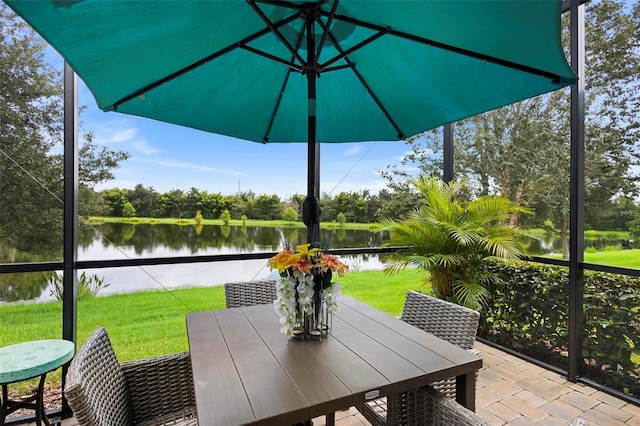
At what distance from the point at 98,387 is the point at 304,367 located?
813 mm

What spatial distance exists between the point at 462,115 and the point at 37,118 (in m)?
3.17

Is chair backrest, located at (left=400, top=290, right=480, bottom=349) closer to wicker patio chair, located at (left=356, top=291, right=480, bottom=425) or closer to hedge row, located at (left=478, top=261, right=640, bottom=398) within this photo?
wicker patio chair, located at (left=356, top=291, right=480, bottom=425)

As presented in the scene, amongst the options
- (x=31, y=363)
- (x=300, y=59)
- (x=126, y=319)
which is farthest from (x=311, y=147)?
(x=126, y=319)

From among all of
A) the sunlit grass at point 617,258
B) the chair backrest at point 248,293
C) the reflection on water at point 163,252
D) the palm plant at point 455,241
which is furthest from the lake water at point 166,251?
the palm plant at point 455,241

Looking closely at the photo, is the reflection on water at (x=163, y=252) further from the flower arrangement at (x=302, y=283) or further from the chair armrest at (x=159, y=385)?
the chair armrest at (x=159, y=385)

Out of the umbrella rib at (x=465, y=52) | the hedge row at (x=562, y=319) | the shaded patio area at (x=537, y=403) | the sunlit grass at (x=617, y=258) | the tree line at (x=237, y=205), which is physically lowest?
the shaded patio area at (x=537, y=403)

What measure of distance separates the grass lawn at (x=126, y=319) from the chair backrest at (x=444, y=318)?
6.30 ft

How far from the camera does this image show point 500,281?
11.1 ft

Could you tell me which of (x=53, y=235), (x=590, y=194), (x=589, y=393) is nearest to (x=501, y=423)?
(x=589, y=393)

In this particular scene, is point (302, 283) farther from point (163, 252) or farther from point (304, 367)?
point (163, 252)

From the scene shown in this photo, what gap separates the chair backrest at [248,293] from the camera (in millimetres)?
2439

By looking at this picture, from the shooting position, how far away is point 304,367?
1308mm

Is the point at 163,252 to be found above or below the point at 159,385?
above

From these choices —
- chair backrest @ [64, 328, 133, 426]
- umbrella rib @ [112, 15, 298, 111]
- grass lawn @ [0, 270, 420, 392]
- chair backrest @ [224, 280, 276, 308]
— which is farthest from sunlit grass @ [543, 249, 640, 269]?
chair backrest @ [64, 328, 133, 426]
